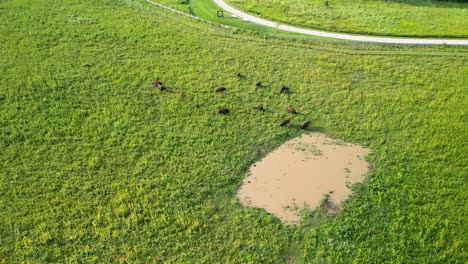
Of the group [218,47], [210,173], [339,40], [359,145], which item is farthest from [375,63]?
[210,173]

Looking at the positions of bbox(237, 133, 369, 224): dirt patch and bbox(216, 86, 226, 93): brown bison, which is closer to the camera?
bbox(237, 133, 369, 224): dirt patch

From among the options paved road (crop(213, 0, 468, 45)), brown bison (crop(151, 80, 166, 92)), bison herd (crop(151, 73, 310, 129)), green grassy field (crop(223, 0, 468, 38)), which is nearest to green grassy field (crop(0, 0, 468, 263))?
bison herd (crop(151, 73, 310, 129))

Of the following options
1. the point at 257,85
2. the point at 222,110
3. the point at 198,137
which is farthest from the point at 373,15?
the point at 198,137

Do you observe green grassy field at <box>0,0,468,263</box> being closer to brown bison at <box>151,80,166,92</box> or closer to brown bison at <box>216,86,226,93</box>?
brown bison at <box>151,80,166,92</box>

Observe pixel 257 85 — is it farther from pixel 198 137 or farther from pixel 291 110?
pixel 198 137

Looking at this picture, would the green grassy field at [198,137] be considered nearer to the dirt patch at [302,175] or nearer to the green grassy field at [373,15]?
the dirt patch at [302,175]

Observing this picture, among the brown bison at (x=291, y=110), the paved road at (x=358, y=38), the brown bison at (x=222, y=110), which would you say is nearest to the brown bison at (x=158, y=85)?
the brown bison at (x=222, y=110)
